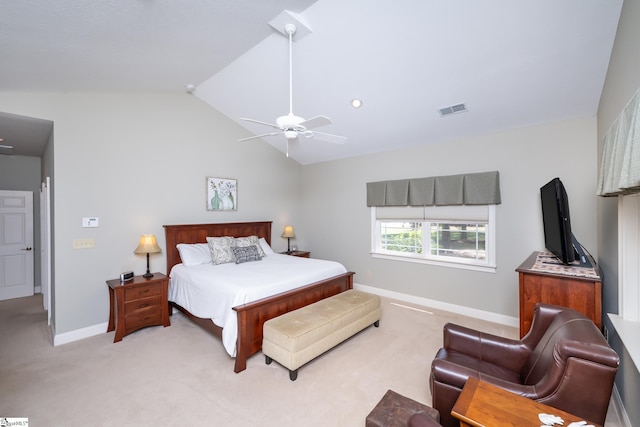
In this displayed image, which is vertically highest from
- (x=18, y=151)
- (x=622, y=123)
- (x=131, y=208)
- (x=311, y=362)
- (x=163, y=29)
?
(x=163, y=29)

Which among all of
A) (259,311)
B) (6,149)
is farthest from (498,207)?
Result: (6,149)

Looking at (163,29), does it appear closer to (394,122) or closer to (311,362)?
(394,122)

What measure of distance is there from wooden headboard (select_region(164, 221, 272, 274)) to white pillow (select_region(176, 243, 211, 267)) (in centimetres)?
12

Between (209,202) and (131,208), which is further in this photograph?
(209,202)

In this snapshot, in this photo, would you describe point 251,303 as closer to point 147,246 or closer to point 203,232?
point 147,246

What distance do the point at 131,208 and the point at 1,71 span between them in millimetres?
1814

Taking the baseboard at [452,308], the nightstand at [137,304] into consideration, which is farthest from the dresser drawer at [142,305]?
the baseboard at [452,308]

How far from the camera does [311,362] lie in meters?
2.78

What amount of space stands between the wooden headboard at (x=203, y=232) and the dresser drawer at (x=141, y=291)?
22.6 inches

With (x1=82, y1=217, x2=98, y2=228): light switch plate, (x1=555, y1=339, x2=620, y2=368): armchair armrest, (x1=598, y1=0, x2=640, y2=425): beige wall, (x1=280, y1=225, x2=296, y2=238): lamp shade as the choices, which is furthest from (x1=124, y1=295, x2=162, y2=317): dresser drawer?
(x1=598, y1=0, x2=640, y2=425): beige wall

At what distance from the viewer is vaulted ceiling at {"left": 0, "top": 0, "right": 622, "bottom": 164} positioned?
6.79 feet

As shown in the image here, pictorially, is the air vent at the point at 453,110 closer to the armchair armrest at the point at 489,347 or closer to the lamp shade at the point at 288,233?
the armchair armrest at the point at 489,347

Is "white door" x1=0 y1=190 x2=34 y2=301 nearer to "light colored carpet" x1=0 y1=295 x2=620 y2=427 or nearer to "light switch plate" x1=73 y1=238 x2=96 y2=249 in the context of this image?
"light colored carpet" x1=0 y1=295 x2=620 y2=427

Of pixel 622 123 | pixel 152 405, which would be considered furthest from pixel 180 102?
pixel 622 123
